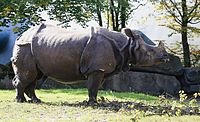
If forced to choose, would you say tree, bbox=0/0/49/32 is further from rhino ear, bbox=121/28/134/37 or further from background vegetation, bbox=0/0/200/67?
rhino ear, bbox=121/28/134/37

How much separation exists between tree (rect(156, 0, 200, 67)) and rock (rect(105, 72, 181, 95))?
339 centimetres

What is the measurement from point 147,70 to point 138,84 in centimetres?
81

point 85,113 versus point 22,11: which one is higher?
point 22,11

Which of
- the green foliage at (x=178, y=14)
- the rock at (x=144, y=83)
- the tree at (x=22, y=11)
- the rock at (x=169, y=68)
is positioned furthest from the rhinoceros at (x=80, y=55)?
the green foliage at (x=178, y=14)

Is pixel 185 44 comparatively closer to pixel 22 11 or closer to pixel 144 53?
pixel 22 11

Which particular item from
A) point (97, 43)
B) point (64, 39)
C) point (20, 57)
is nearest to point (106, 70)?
point (97, 43)

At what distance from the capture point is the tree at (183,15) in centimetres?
2164

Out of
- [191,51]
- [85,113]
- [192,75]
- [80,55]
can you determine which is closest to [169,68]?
[192,75]

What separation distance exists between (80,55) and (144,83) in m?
9.67

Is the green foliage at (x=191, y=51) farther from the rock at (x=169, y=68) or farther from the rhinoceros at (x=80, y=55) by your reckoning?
the rhinoceros at (x=80, y=55)

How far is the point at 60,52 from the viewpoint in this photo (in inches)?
366

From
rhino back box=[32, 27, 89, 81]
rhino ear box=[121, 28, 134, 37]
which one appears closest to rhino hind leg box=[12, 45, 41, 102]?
rhino back box=[32, 27, 89, 81]

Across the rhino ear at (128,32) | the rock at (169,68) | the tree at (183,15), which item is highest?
the tree at (183,15)

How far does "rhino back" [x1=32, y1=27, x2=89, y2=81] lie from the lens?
30.2 ft
